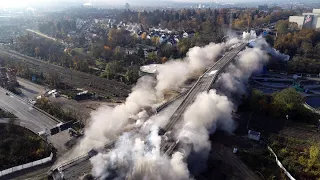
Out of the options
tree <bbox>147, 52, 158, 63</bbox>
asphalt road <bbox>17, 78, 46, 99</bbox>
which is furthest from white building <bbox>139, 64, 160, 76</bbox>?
asphalt road <bbox>17, 78, 46, 99</bbox>

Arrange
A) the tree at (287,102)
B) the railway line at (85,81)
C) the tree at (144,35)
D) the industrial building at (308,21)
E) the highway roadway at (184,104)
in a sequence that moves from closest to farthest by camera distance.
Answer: the highway roadway at (184,104) < the tree at (287,102) < the railway line at (85,81) < the tree at (144,35) < the industrial building at (308,21)

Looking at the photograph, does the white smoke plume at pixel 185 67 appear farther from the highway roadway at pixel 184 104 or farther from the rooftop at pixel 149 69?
the highway roadway at pixel 184 104

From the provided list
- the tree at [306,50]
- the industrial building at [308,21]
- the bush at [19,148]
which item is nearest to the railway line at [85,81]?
the bush at [19,148]

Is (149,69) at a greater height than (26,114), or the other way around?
(149,69)

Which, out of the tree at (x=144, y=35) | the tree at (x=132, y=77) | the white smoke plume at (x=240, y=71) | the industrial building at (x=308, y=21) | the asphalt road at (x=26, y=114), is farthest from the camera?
the industrial building at (x=308, y=21)

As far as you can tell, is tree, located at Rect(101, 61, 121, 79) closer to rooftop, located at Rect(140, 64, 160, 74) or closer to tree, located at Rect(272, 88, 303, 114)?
rooftop, located at Rect(140, 64, 160, 74)

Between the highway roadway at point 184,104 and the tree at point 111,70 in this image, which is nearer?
the highway roadway at point 184,104

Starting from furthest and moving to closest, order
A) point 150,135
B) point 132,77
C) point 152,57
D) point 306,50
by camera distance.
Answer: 1. point 306,50
2. point 152,57
3. point 132,77
4. point 150,135

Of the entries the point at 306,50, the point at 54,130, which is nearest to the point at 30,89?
the point at 54,130

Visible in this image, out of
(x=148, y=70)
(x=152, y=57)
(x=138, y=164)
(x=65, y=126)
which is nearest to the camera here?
(x=138, y=164)

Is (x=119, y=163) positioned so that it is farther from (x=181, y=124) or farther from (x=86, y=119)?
(x=86, y=119)

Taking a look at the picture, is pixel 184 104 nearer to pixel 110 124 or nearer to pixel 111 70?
pixel 110 124
